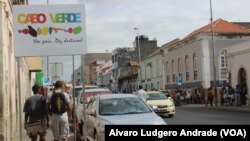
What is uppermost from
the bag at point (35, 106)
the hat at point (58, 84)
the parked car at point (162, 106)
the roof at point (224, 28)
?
the roof at point (224, 28)

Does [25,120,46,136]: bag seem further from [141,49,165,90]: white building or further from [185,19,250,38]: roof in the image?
[141,49,165,90]: white building

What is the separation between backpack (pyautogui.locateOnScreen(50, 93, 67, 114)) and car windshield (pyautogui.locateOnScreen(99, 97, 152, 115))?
1844mm

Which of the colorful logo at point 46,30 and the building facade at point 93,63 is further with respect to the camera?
the building facade at point 93,63

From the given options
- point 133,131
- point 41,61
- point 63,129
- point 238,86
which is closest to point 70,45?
point 63,129

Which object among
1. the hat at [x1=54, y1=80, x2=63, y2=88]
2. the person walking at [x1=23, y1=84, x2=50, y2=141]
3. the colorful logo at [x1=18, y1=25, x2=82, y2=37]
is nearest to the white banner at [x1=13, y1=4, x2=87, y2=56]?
the colorful logo at [x1=18, y1=25, x2=82, y2=37]

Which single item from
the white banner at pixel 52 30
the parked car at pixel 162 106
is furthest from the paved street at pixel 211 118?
the white banner at pixel 52 30

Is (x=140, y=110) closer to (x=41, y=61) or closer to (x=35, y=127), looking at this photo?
(x=35, y=127)

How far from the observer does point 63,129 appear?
11.7m

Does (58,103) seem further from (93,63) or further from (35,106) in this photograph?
(93,63)

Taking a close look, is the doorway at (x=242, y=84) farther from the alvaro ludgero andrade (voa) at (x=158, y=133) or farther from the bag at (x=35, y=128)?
the alvaro ludgero andrade (voa) at (x=158, y=133)

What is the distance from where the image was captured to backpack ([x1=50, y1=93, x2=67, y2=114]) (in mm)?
11609

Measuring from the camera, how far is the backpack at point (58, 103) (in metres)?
11.6

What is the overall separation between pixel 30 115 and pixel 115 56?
104202 millimetres

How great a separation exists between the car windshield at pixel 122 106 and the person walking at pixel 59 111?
1783 millimetres
